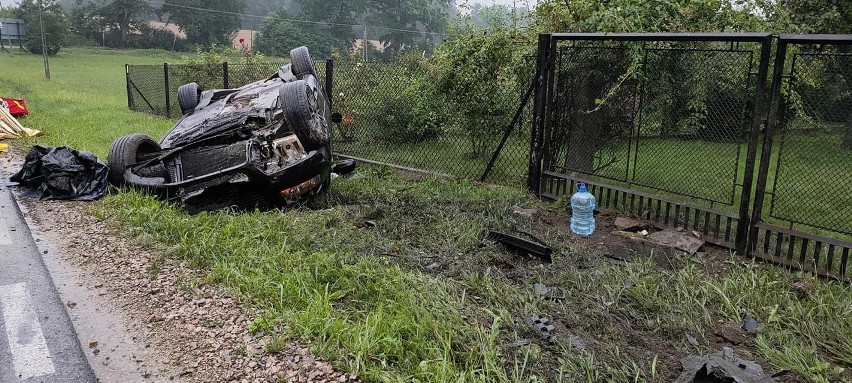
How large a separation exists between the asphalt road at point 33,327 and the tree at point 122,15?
200 ft

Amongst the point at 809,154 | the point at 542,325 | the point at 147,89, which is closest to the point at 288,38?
the point at 147,89

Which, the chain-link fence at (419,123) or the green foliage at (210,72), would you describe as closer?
the chain-link fence at (419,123)

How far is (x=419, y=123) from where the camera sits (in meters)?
8.85

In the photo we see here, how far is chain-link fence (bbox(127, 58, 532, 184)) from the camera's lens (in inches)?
290

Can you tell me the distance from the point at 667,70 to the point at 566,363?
3.84 m

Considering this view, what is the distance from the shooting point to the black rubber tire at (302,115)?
6.07 m

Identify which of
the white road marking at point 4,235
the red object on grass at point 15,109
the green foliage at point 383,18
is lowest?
the white road marking at point 4,235

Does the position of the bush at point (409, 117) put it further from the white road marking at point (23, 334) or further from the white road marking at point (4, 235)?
the white road marking at point (23, 334)

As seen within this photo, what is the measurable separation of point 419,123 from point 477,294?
5199 millimetres

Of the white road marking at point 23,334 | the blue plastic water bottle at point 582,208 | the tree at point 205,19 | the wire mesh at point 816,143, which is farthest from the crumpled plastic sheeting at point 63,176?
the tree at point 205,19

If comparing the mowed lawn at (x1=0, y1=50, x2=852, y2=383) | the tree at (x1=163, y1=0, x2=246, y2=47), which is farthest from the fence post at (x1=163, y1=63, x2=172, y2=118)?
the tree at (x1=163, y1=0, x2=246, y2=47)

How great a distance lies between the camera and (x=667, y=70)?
577 cm

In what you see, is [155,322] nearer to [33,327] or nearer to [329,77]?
[33,327]

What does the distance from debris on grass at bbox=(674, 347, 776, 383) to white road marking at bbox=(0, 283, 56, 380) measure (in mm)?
3259
